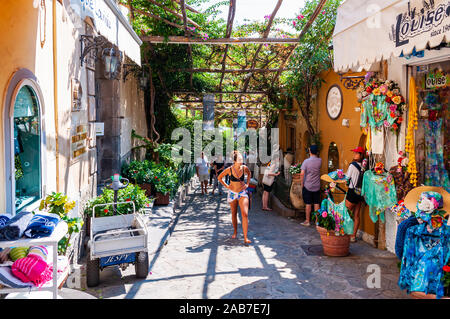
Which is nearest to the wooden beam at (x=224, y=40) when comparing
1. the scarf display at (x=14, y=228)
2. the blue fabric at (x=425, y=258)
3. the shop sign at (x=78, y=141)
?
the shop sign at (x=78, y=141)

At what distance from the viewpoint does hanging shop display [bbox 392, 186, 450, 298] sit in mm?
4254

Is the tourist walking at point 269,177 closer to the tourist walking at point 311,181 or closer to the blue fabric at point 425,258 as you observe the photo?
the tourist walking at point 311,181

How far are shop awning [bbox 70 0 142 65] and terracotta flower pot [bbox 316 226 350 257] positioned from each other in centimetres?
405

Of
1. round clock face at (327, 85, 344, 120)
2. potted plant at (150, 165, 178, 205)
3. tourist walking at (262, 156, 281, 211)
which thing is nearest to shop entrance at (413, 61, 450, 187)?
round clock face at (327, 85, 344, 120)

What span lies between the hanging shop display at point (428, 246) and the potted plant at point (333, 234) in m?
1.60

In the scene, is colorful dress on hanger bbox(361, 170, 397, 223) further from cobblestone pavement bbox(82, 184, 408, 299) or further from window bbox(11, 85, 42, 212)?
window bbox(11, 85, 42, 212)

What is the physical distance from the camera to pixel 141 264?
5.22m

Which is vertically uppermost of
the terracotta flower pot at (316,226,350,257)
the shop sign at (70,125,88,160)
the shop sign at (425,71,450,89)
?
the shop sign at (425,71,450,89)

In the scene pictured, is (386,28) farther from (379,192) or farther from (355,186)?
(355,186)

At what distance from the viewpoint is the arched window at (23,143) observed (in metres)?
3.67

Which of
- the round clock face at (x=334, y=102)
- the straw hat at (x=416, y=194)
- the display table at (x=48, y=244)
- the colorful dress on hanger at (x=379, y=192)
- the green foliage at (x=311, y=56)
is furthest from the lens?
the green foliage at (x=311, y=56)

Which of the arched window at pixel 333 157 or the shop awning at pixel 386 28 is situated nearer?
the shop awning at pixel 386 28

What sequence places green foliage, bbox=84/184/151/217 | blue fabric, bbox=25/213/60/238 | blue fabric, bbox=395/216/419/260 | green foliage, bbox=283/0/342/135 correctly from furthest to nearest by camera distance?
green foliage, bbox=283/0/342/135, green foliage, bbox=84/184/151/217, blue fabric, bbox=395/216/419/260, blue fabric, bbox=25/213/60/238
